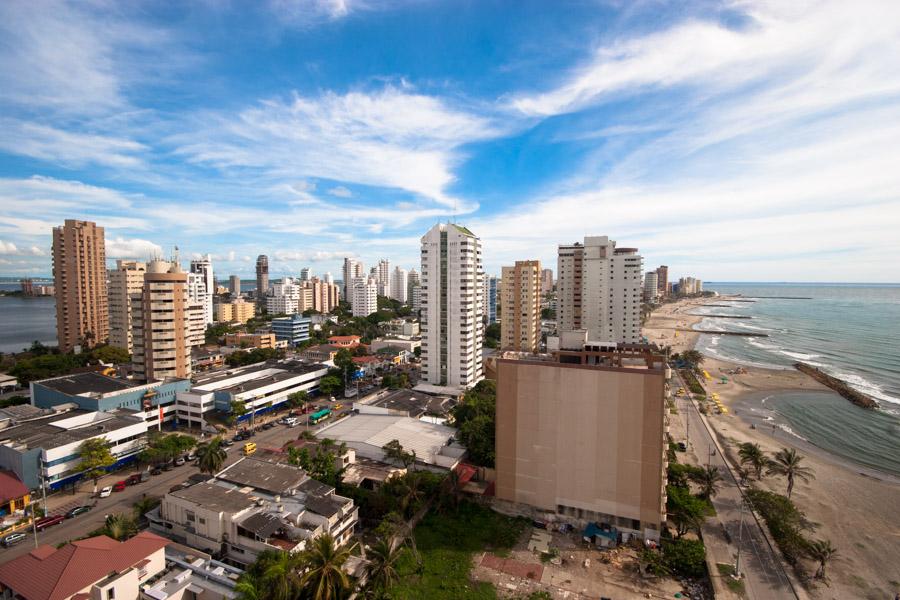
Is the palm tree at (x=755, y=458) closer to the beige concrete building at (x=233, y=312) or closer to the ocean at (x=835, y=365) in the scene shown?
the ocean at (x=835, y=365)

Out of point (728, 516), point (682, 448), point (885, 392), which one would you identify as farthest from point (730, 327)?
point (728, 516)

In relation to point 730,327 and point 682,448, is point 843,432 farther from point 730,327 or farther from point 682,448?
point 730,327

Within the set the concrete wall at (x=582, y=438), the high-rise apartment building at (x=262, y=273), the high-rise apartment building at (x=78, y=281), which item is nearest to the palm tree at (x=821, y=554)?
the concrete wall at (x=582, y=438)

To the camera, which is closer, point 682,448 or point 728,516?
point 728,516

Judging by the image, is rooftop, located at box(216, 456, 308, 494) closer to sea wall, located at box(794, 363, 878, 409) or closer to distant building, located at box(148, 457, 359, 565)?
distant building, located at box(148, 457, 359, 565)

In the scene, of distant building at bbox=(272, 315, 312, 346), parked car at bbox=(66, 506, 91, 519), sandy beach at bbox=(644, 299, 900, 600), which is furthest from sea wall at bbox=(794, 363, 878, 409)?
distant building at bbox=(272, 315, 312, 346)

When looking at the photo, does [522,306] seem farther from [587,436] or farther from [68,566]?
[68,566]
